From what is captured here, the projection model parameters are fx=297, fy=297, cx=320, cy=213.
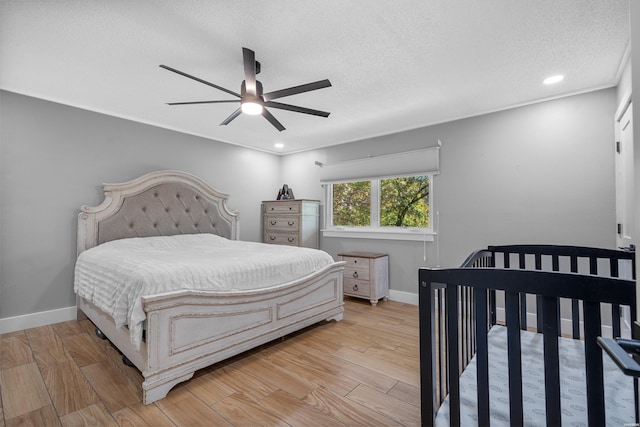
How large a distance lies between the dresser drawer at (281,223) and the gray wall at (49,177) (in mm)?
1747

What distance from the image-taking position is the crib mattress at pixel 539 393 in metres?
0.95

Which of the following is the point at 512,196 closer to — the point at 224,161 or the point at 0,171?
the point at 224,161

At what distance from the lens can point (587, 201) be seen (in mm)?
2666

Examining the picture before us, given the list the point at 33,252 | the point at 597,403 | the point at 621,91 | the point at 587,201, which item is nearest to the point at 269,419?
the point at 597,403

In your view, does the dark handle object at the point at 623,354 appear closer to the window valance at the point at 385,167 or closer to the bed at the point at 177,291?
the bed at the point at 177,291

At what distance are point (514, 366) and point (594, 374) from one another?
0.56 feet

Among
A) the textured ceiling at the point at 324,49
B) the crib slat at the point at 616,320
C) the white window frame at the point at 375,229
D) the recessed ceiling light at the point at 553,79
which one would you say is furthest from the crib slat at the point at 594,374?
the white window frame at the point at 375,229

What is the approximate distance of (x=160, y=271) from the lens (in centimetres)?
185

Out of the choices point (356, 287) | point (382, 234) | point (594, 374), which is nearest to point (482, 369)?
point (594, 374)

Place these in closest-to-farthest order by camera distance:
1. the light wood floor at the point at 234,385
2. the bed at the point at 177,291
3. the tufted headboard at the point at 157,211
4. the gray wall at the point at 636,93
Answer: the gray wall at the point at 636,93 < the light wood floor at the point at 234,385 < the bed at the point at 177,291 < the tufted headboard at the point at 157,211

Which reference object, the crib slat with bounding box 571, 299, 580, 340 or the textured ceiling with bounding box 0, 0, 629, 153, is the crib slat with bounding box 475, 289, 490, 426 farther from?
the textured ceiling with bounding box 0, 0, 629, 153

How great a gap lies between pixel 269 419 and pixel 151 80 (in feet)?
8.68

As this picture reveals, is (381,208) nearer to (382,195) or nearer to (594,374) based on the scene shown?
(382,195)

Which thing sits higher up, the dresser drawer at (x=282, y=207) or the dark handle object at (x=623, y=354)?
the dresser drawer at (x=282, y=207)
